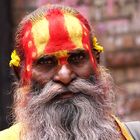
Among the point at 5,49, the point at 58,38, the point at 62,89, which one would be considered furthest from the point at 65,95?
the point at 5,49

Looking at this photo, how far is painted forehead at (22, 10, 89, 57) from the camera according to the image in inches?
163

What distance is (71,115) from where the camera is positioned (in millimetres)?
4117

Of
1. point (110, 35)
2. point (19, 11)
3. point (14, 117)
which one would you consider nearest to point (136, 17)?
point (110, 35)

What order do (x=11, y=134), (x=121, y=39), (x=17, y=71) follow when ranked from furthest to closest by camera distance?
(x=121, y=39), (x=17, y=71), (x=11, y=134)

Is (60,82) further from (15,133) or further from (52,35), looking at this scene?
(15,133)

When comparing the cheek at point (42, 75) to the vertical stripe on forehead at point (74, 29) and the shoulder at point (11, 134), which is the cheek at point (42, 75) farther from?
the shoulder at point (11, 134)

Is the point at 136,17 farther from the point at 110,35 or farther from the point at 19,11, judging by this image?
the point at 19,11

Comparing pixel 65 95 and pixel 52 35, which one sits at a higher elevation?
pixel 52 35

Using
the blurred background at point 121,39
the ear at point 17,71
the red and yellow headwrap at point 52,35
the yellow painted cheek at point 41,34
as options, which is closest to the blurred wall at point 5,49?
the blurred background at point 121,39

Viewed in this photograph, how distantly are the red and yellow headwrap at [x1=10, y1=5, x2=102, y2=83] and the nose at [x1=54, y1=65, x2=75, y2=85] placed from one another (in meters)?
0.06

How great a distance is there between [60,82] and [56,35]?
0.24 m

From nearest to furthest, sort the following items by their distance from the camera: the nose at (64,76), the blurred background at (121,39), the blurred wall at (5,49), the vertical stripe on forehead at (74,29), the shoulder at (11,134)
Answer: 1. the nose at (64,76)
2. the vertical stripe on forehead at (74,29)
3. the shoulder at (11,134)
4. the blurred background at (121,39)
5. the blurred wall at (5,49)

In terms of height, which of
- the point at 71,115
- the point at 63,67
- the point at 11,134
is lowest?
the point at 11,134

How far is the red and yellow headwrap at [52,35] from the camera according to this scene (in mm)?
4160
